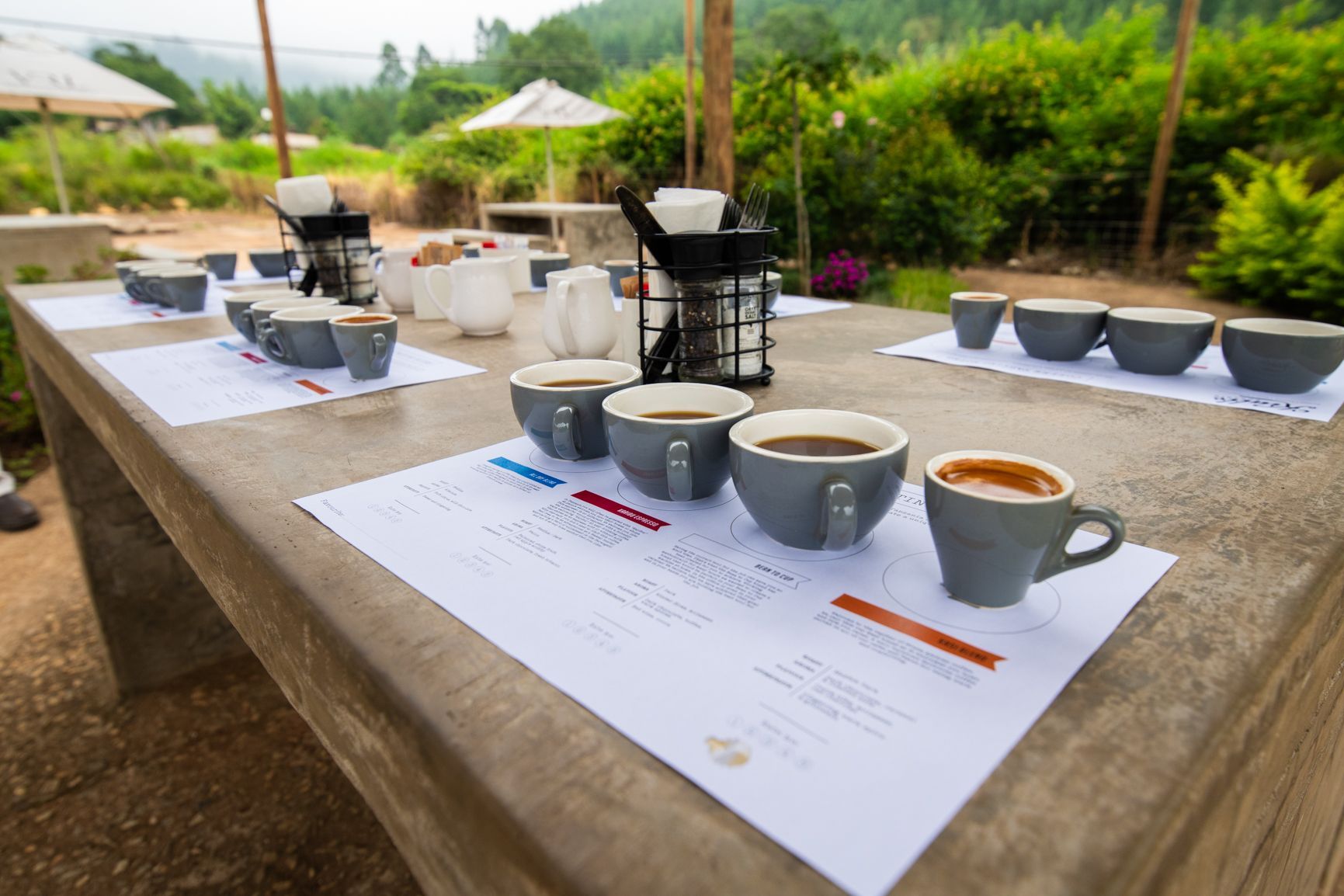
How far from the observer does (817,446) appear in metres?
0.65

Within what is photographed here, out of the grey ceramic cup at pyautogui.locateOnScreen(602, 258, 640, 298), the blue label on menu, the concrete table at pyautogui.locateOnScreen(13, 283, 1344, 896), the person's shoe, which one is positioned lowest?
the person's shoe

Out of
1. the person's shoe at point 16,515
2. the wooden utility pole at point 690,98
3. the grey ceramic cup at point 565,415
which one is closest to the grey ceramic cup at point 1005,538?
the grey ceramic cup at point 565,415

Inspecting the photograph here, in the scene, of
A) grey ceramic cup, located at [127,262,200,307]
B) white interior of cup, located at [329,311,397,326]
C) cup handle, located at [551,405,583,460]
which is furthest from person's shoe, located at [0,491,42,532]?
cup handle, located at [551,405,583,460]

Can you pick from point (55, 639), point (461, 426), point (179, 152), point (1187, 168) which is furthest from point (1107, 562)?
point (179, 152)

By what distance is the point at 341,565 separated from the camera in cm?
59

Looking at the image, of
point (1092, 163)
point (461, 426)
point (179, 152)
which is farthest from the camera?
point (179, 152)

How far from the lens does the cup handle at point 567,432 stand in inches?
29.4

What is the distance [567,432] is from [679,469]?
0.16 metres

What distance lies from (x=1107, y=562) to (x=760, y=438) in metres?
0.28

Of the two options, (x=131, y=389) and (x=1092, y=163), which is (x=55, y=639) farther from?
(x=1092, y=163)

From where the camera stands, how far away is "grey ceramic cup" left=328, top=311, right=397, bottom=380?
3.57ft

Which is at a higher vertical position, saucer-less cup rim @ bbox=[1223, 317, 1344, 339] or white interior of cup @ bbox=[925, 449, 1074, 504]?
saucer-less cup rim @ bbox=[1223, 317, 1344, 339]

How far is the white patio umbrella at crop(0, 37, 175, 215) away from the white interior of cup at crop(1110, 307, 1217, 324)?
6.30 m

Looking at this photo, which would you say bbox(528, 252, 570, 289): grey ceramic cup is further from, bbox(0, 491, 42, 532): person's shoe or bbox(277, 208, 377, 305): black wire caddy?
bbox(0, 491, 42, 532): person's shoe
